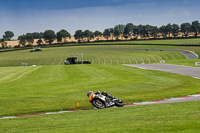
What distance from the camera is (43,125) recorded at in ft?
37.3

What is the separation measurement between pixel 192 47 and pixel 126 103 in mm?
106978

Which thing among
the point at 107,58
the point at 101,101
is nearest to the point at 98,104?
the point at 101,101

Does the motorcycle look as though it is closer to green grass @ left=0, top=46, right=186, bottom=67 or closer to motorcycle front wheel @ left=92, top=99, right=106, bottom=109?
motorcycle front wheel @ left=92, top=99, right=106, bottom=109

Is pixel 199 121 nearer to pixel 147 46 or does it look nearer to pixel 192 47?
pixel 192 47

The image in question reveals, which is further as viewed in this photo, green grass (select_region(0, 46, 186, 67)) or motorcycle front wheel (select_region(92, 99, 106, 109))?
green grass (select_region(0, 46, 186, 67))

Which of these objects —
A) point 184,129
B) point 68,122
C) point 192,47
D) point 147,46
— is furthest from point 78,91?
point 147,46

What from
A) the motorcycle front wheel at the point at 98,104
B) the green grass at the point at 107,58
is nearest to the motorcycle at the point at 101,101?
the motorcycle front wheel at the point at 98,104

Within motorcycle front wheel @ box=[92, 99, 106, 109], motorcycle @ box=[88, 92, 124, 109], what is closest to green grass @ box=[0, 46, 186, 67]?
motorcycle @ box=[88, 92, 124, 109]

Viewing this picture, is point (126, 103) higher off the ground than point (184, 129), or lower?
lower

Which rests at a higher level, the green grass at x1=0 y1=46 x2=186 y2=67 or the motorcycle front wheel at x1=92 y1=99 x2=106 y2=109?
the motorcycle front wheel at x1=92 y1=99 x2=106 y2=109

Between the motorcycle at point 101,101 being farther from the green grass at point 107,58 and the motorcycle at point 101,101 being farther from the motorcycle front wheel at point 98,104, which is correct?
the green grass at point 107,58

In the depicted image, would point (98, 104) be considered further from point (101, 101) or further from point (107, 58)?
point (107, 58)

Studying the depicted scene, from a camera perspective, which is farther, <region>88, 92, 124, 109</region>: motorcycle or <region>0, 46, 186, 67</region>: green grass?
<region>0, 46, 186, 67</region>: green grass

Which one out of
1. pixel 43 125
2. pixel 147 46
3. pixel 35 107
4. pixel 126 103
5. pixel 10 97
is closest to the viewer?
pixel 43 125
